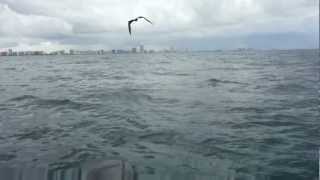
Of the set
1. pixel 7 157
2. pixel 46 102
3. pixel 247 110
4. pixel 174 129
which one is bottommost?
pixel 7 157

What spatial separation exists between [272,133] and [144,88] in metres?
8.28

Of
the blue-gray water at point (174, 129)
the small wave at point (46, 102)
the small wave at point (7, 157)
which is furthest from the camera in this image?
the small wave at point (46, 102)

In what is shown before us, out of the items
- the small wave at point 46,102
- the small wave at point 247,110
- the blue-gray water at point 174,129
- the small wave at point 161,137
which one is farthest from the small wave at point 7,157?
the small wave at point 247,110

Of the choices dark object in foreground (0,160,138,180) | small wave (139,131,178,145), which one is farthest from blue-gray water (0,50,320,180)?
dark object in foreground (0,160,138,180)

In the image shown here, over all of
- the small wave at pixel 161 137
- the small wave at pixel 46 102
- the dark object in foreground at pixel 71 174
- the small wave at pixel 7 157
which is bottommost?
the small wave at pixel 7 157

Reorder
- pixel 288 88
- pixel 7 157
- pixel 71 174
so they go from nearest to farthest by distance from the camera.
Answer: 1. pixel 71 174
2. pixel 7 157
3. pixel 288 88

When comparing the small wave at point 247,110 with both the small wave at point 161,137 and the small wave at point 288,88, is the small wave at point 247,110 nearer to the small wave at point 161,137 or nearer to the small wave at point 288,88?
the small wave at point 161,137

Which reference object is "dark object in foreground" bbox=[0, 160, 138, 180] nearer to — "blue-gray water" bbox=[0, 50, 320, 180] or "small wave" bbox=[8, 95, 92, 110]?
"blue-gray water" bbox=[0, 50, 320, 180]

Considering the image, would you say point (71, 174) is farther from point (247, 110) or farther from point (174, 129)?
point (247, 110)

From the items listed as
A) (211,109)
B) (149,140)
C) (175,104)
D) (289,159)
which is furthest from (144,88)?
(289,159)

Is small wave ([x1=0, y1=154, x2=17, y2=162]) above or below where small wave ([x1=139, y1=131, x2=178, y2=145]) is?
below

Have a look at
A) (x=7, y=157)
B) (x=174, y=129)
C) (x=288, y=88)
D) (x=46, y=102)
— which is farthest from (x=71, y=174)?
(x=288, y=88)

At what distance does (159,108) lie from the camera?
41.9ft

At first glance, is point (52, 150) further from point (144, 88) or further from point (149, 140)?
point (144, 88)
